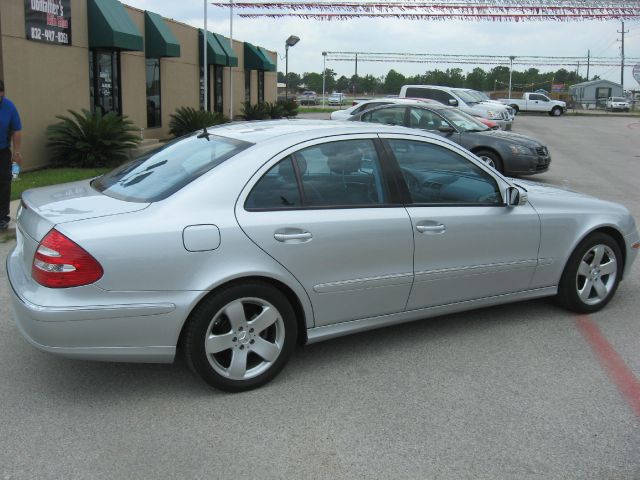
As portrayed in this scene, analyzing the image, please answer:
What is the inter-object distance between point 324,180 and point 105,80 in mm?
14040

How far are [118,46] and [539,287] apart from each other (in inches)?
522

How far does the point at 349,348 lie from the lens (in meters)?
4.66

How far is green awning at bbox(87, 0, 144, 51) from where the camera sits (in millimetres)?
15188

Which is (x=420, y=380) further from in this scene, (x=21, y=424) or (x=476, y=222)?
(x=21, y=424)

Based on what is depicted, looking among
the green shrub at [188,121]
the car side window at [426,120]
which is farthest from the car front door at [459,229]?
the green shrub at [188,121]

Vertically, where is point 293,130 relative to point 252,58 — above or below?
below

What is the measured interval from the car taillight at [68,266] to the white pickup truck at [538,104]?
52.0m

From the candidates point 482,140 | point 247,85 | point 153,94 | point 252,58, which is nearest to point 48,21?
point 153,94

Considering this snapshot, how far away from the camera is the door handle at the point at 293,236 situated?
389 cm

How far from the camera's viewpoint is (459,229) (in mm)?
4582

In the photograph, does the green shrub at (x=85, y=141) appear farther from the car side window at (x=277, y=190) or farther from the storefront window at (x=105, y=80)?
the car side window at (x=277, y=190)

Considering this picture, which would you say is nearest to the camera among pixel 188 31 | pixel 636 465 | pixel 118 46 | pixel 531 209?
pixel 636 465

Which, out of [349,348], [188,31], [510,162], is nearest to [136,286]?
[349,348]

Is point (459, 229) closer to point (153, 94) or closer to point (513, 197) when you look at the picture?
point (513, 197)
